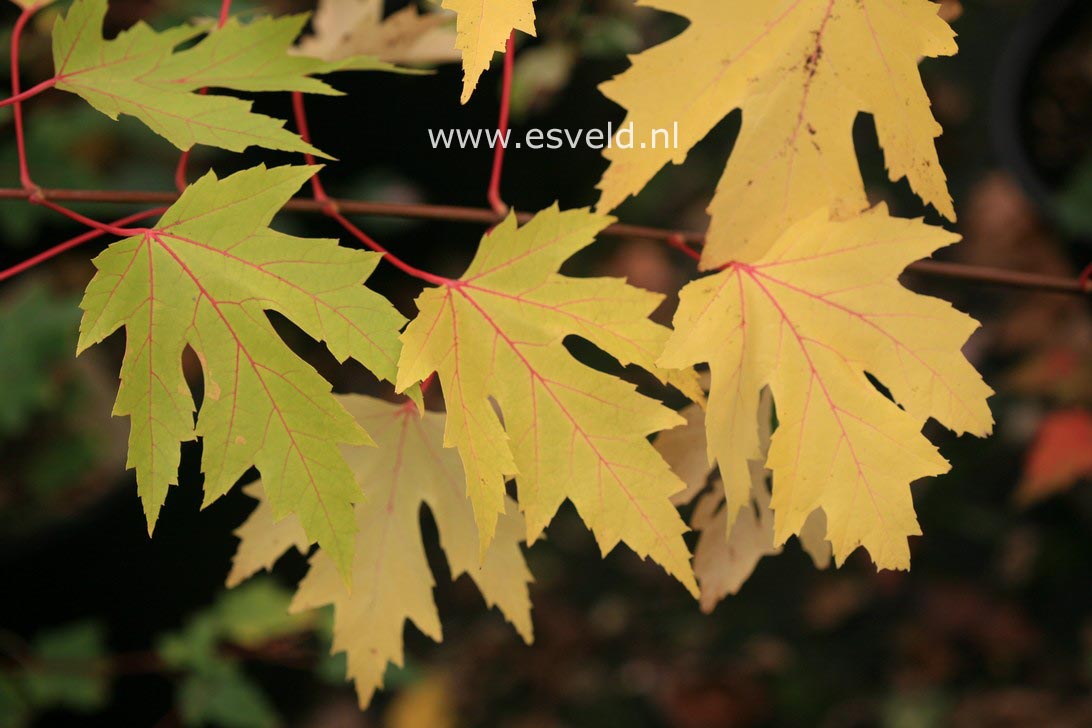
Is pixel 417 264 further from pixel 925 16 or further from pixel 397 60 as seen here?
pixel 925 16

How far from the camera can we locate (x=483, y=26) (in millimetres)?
522

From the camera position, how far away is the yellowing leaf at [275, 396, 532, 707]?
0.75 metres

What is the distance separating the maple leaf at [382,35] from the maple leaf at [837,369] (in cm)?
45

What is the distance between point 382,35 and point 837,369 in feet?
1.90

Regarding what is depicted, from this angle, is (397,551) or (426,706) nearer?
(397,551)

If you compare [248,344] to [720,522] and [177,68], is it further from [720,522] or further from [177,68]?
[720,522]

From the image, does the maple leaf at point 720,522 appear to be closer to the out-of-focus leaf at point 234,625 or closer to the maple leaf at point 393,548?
the maple leaf at point 393,548

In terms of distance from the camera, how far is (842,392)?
24.8 inches

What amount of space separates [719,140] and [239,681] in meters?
1.54

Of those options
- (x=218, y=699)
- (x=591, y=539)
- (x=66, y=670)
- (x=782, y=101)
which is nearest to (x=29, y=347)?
(x=66, y=670)

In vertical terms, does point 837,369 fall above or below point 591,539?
above

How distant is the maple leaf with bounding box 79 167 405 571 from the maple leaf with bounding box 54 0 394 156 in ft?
0.26

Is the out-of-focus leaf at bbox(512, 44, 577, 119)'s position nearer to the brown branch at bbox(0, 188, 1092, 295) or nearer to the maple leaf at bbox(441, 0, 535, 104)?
the brown branch at bbox(0, 188, 1092, 295)

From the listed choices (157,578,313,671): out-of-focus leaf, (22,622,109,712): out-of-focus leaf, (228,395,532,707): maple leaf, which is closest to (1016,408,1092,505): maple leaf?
(228,395,532,707): maple leaf
